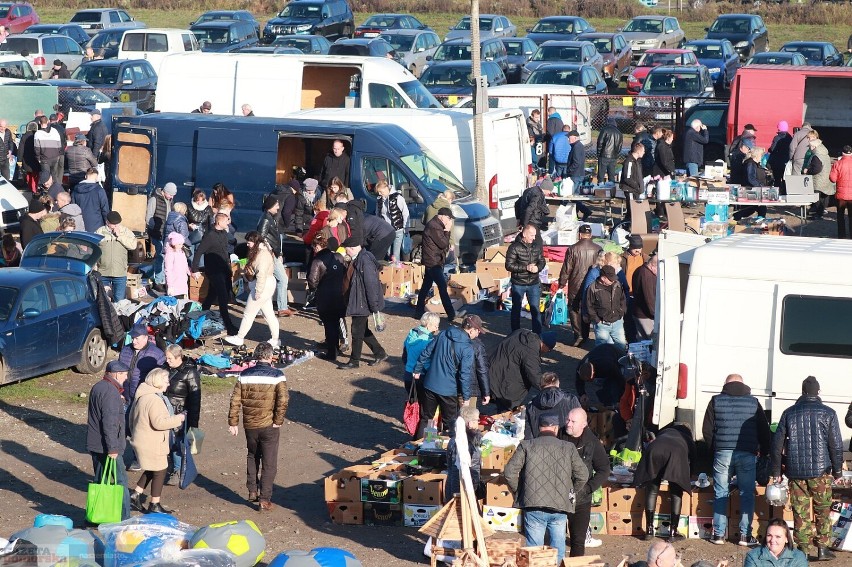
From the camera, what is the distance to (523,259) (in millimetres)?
16281

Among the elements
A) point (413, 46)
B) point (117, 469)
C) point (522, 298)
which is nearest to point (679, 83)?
point (413, 46)

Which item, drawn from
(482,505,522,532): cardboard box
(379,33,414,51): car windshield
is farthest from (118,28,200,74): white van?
(482,505,522,532): cardboard box

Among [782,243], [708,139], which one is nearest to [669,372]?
[782,243]

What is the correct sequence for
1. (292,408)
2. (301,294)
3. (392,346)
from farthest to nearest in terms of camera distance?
(301,294) < (392,346) < (292,408)

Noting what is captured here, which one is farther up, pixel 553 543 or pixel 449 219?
pixel 449 219

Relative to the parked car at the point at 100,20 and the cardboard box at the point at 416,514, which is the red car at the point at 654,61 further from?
the cardboard box at the point at 416,514

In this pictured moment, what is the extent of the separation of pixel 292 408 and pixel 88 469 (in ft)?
8.55

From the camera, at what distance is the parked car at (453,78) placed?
3066cm

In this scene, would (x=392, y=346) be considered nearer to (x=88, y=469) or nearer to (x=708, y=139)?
(x=88, y=469)

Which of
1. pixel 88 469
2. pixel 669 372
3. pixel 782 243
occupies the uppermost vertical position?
pixel 782 243

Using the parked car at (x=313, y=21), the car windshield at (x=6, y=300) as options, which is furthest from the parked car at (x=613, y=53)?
the car windshield at (x=6, y=300)

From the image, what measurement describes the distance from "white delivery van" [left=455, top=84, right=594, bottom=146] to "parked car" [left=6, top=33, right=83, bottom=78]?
48.0 ft

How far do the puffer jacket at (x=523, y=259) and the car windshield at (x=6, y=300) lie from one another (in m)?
5.74

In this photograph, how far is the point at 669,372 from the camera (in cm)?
1197
